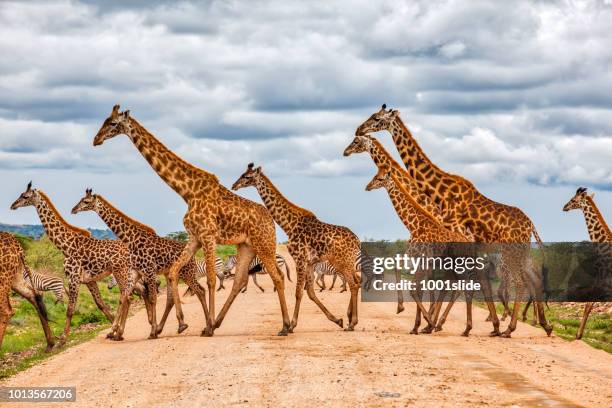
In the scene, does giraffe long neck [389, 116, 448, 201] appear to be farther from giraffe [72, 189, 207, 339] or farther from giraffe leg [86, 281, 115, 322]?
giraffe leg [86, 281, 115, 322]

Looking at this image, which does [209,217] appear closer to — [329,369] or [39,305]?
[39,305]

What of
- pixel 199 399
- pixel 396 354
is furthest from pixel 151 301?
pixel 199 399

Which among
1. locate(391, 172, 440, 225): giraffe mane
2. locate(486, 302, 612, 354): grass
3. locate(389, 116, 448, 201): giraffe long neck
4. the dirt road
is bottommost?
the dirt road

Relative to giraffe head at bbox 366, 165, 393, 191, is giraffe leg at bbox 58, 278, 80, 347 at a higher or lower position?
lower

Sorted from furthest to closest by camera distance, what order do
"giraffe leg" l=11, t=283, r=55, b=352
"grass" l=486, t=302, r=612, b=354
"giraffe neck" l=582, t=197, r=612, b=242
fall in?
"giraffe neck" l=582, t=197, r=612, b=242, "grass" l=486, t=302, r=612, b=354, "giraffe leg" l=11, t=283, r=55, b=352

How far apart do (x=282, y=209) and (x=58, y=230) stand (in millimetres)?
4999

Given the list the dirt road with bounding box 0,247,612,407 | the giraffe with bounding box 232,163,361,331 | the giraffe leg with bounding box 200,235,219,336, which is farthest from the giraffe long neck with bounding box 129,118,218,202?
the dirt road with bounding box 0,247,612,407

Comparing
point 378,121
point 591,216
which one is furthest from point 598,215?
point 378,121

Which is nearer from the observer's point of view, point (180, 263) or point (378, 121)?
point (180, 263)

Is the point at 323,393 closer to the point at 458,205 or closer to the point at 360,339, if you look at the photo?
the point at 360,339

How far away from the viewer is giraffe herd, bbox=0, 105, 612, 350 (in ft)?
61.3

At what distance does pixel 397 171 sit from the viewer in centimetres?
2109

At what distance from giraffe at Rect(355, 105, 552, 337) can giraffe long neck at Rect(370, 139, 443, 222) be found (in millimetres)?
265

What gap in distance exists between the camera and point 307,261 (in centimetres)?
1902
